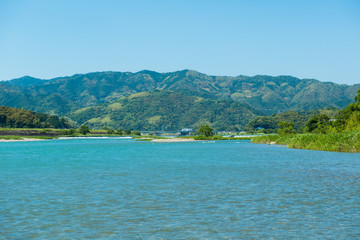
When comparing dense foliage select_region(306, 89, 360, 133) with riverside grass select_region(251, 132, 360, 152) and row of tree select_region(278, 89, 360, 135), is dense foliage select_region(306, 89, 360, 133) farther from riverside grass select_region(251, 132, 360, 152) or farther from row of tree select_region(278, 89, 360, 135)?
riverside grass select_region(251, 132, 360, 152)

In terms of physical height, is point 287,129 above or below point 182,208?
above

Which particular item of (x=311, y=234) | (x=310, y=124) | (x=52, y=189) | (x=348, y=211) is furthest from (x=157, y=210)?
(x=310, y=124)

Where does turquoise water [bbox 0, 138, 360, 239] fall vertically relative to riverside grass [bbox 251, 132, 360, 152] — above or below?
below

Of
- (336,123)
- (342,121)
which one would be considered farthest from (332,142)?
(336,123)

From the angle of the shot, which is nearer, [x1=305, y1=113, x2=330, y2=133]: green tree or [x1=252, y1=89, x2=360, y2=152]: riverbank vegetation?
[x1=252, y1=89, x2=360, y2=152]: riverbank vegetation

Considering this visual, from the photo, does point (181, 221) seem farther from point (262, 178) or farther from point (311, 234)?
point (262, 178)

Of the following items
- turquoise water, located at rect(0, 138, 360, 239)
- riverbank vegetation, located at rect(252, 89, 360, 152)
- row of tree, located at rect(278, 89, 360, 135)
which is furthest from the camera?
row of tree, located at rect(278, 89, 360, 135)

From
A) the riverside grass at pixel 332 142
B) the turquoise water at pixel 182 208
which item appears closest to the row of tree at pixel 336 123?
the riverside grass at pixel 332 142

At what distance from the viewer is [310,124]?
6639 inches

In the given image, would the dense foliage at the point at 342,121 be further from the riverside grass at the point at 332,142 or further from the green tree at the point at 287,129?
the green tree at the point at 287,129

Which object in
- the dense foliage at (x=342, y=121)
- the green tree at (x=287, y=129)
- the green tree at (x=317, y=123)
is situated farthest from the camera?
the green tree at (x=317, y=123)

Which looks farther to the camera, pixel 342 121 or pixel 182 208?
pixel 342 121

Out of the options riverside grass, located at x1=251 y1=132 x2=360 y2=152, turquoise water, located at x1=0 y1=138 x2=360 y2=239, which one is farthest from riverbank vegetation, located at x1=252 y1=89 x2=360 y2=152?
turquoise water, located at x1=0 y1=138 x2=360 y2=239

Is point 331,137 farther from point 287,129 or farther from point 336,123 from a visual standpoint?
point 287,129
